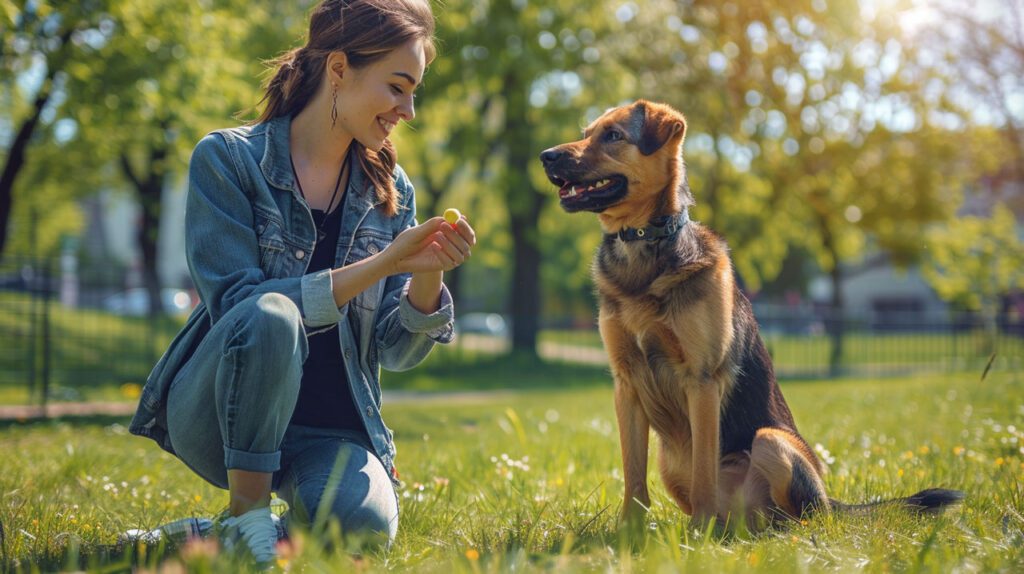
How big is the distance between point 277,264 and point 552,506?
5.10ft

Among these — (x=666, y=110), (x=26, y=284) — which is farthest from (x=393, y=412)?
(x=666, y=110)

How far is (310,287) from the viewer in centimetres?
309

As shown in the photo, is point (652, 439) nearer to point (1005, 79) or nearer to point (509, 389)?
point (509, 389)

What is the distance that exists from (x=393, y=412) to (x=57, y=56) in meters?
5.98

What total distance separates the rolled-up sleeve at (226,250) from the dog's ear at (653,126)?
175 centimetres

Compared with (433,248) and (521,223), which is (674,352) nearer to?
(433,248)

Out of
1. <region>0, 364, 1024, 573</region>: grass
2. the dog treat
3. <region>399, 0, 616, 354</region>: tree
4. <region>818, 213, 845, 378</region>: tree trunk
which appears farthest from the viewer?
<region>818, 213, 845, 378</region>: tree trunk

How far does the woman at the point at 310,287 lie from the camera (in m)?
2.92

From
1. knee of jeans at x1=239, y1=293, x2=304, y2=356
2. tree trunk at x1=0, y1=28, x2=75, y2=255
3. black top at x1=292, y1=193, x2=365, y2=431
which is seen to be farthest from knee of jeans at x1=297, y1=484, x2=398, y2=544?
tree trunk at x1=0, y1=28, x2=75, y2=255

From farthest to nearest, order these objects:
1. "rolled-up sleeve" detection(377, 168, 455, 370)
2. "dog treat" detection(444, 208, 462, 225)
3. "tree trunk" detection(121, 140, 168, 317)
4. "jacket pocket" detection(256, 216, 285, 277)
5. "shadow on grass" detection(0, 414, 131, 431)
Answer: "tree trunk" detection(121, 140, 168, 317), "shadow on grass" detection(0, 414, 131, 431), "rolled-up sleeve" detection(377, 168, 455, 370), "jacket pocket" detection(256, 216, 285, 277), "dog treat" detection(444, 208, 462, 225)

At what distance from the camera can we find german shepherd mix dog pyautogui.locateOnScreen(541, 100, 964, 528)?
3.61m

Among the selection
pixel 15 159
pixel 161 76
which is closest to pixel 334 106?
pixel 161 76

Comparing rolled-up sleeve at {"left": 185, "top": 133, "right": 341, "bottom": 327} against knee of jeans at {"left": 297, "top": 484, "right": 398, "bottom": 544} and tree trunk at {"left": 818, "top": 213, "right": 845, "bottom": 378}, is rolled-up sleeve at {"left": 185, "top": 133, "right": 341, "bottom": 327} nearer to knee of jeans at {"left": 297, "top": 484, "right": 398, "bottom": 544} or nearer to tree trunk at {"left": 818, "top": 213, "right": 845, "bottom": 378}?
knee of jeans at {"left": 297, "top": 484, "right": 398, "bottom": 544}

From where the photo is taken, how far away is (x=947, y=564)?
8.25 ft
